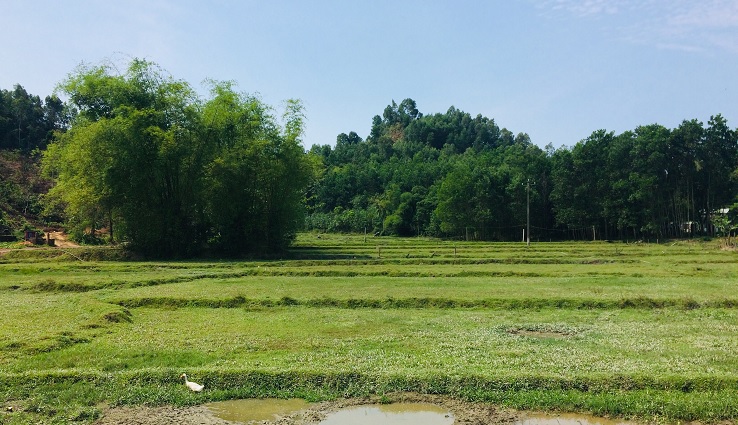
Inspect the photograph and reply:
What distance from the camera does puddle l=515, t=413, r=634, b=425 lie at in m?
→ 8.80

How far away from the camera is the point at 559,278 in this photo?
93.5ft

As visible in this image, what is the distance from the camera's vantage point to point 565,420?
891 cm

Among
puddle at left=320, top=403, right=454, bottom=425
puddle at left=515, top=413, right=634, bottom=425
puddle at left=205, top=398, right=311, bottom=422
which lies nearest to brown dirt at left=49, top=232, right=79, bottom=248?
puddle at left=205, top=398, right=311, bottom=422

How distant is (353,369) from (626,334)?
324 inches

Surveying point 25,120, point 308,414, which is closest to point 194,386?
point 308,414

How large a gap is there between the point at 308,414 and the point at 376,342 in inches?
181

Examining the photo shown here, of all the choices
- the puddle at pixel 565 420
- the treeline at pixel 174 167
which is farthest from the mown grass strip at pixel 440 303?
the treeline at pixel 174 167

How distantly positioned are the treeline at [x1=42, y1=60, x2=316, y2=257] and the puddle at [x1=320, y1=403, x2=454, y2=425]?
1489 inches

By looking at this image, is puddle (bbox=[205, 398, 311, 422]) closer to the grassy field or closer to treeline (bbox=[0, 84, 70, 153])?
the grassy field

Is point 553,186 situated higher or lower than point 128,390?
higher

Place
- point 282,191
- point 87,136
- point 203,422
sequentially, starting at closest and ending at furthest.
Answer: point 203,422
point 87,136
point 282,191

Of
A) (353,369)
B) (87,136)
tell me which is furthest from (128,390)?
(87,136)

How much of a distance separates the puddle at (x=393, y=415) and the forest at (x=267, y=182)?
37.8 m

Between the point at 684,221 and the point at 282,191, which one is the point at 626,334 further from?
the point at 684,221
